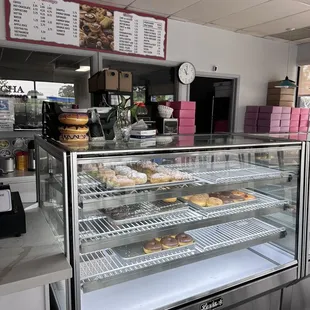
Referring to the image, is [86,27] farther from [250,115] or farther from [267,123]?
[267,123]

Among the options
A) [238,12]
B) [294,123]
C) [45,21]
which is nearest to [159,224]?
[45,21]

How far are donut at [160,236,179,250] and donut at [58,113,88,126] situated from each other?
783 millimetres

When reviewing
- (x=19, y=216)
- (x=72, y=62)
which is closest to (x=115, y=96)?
(x=72, y=62)

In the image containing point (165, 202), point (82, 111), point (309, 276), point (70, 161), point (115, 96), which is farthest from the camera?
point (115, 96)

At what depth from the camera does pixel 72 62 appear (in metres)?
3.52

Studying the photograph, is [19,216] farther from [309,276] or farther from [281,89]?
[281,89]

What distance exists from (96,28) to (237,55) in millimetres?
2170

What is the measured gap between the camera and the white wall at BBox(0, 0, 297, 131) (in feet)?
13.0

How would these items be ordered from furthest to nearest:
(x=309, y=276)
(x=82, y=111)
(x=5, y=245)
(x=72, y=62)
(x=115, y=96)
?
(x=72, y=62) → (x=115, y=96) → (x=309, y=276) → (x=82, y=111) → (x=5, y=245)

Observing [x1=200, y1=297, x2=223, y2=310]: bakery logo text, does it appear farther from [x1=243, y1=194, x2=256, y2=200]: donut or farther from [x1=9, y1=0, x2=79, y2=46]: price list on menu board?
[x1=9, y1=0, x2=79, y2=46]: price list on menu board

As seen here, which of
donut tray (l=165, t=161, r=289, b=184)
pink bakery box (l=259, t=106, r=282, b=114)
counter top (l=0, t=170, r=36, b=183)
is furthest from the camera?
pink bakery box (l=259, t=106, r=282, b=114)

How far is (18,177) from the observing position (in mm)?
2844

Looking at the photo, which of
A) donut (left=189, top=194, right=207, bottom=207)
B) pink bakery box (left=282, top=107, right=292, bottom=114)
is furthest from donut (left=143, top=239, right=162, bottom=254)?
pink bakery box (left=282, top=107, right=292, bottom=114)

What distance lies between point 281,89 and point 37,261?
4452 millimetres
